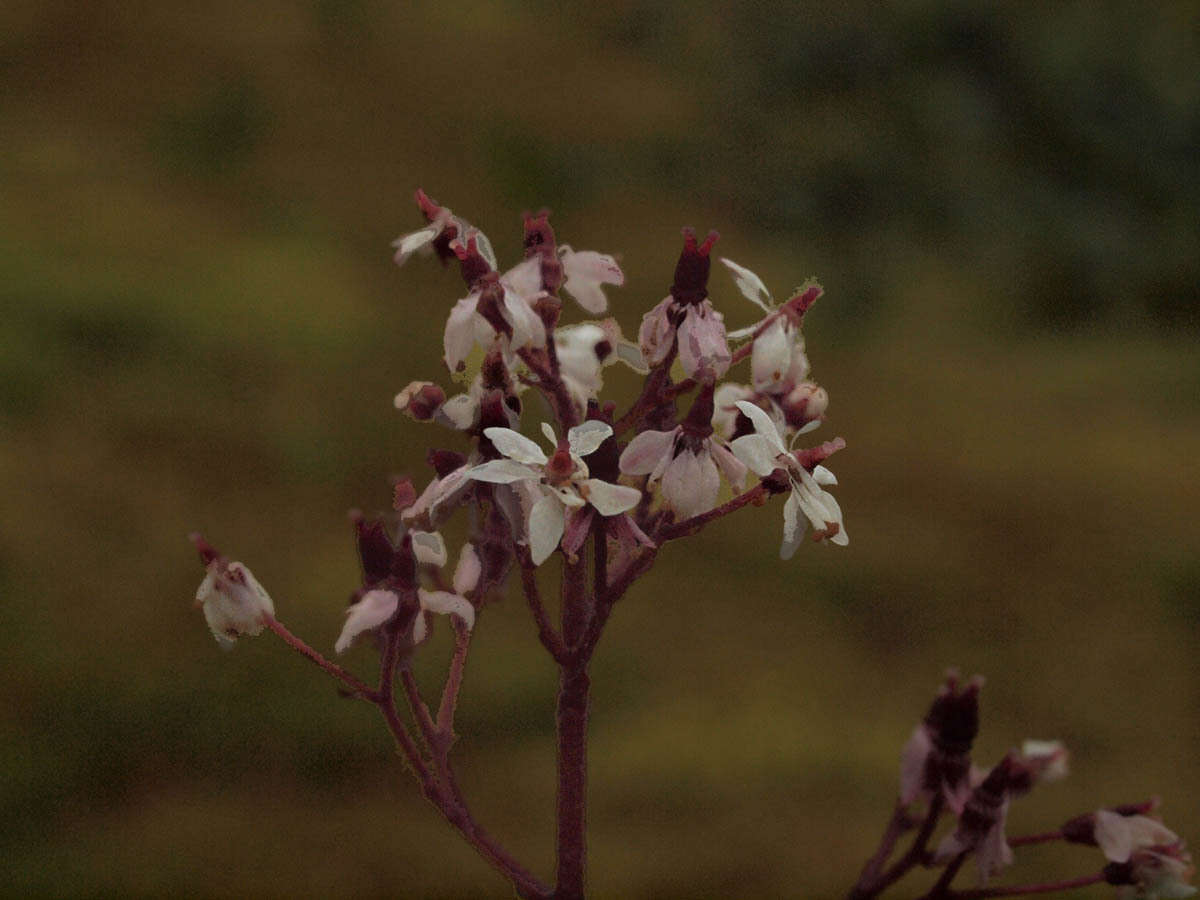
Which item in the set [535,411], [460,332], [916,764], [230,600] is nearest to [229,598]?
[230,600]

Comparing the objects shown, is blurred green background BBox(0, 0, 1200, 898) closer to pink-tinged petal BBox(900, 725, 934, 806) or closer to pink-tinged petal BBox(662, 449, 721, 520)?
pink-tinged petal BBox(900, 725, 934, 806)

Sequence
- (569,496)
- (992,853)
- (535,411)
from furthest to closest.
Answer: (535,411)
(992,853)
(569,496)

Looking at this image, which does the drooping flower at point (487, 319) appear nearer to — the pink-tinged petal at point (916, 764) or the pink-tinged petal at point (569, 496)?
the pink-tinged petal at point (569, 496)

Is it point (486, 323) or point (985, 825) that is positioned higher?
point (486, 323)

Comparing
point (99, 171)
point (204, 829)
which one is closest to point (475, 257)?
point (204, 829)

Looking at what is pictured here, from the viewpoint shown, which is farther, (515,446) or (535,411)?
(535,411)

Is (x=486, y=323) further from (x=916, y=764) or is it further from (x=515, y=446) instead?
(x=916, y=764)
